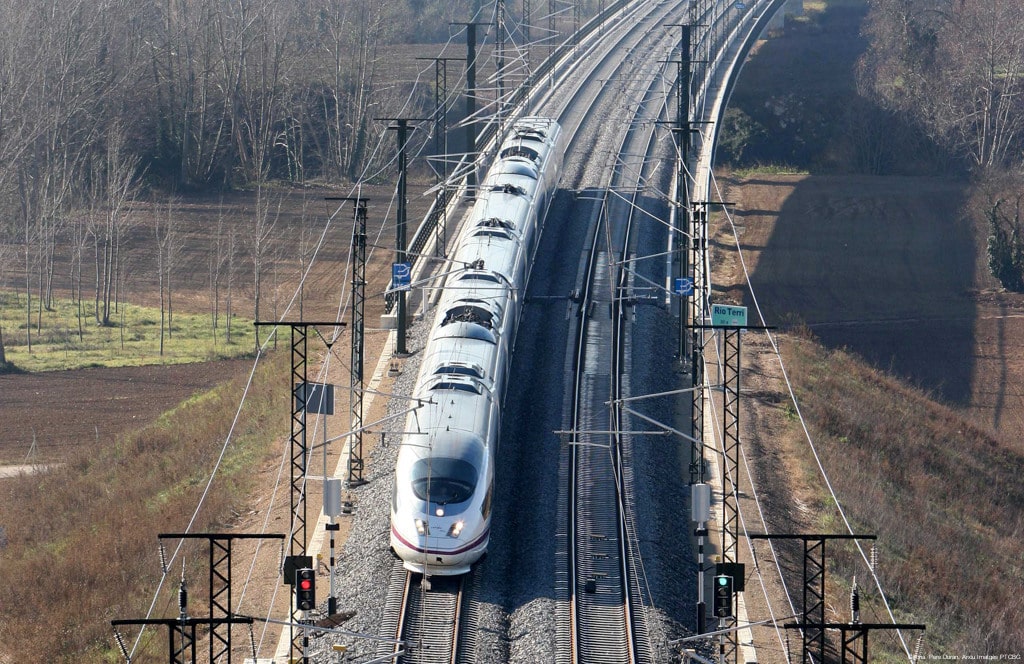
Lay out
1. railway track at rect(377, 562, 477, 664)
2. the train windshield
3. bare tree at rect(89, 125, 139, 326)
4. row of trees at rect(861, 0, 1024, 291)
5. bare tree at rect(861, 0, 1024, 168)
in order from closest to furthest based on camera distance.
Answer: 1. railway track at rect(377, 562, 477, 664)
2. the train windshield
3. bare tree at rect(89, 125, 139, 326)
4. row of trees at rect(861, 0, 1024, 291)
5. bare tree at rect(861, 0, 1024, 168)

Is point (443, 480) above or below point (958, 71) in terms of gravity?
below

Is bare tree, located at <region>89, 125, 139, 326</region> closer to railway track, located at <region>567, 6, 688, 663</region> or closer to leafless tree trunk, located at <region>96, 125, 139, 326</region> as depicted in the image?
leafless tree trunk, located at <region>96, 125, 139, 326</region>

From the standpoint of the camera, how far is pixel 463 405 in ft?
106

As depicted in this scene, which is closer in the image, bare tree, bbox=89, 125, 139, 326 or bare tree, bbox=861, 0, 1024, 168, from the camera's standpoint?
bare tree, bbox=89, 125, 139, 326

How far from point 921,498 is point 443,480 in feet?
68.7

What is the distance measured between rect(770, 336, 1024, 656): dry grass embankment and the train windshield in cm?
1009

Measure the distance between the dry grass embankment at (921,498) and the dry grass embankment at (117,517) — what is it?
1769 cm

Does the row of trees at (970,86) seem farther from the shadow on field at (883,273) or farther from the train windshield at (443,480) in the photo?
the train windshield at (443,480)

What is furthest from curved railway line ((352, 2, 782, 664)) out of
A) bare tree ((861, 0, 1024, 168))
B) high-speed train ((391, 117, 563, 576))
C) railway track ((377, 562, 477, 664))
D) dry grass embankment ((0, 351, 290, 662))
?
bare tree ((861, 0, 1024, 168))

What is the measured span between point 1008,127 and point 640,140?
117 feet

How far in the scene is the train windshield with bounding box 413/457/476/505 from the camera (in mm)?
29688

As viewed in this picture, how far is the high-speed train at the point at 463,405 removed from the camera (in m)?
29.5

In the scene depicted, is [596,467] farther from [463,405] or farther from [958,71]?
[958,71]

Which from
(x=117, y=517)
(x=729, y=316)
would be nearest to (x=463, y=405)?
(x=729, y=316)
